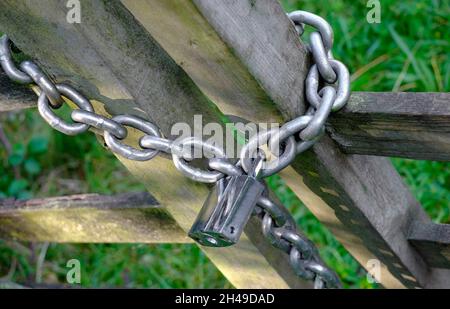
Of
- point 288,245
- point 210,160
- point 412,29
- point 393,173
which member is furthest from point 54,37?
point 412,29

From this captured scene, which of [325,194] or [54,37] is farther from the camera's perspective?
[325,194]

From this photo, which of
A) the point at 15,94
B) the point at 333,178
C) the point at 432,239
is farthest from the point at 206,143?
the point at 432,239

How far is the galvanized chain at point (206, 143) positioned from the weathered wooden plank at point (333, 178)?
0.03m

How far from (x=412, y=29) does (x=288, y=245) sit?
172 centimetres

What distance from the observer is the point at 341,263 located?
99.3 inches

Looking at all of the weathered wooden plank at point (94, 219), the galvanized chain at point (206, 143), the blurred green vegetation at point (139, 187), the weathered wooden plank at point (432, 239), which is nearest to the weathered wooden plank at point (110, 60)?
the galvanized chain at point (206, 143)

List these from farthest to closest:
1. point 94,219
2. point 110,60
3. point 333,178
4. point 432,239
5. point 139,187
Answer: point 139,187
point 94,219
point 432,239
point 333,178
point 110,60

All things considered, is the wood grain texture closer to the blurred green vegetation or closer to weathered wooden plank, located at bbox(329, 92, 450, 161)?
weathered wooden plank, located at bbox(329, 92, 450, 161)

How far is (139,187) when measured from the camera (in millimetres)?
3010

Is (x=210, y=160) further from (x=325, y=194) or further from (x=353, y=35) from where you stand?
(x=353, y=35)

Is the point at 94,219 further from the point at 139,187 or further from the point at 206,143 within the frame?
the point at 139,187

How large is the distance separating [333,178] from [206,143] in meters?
0.26

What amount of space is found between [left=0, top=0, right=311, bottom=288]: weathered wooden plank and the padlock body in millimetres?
146

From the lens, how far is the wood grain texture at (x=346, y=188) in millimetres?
1084
